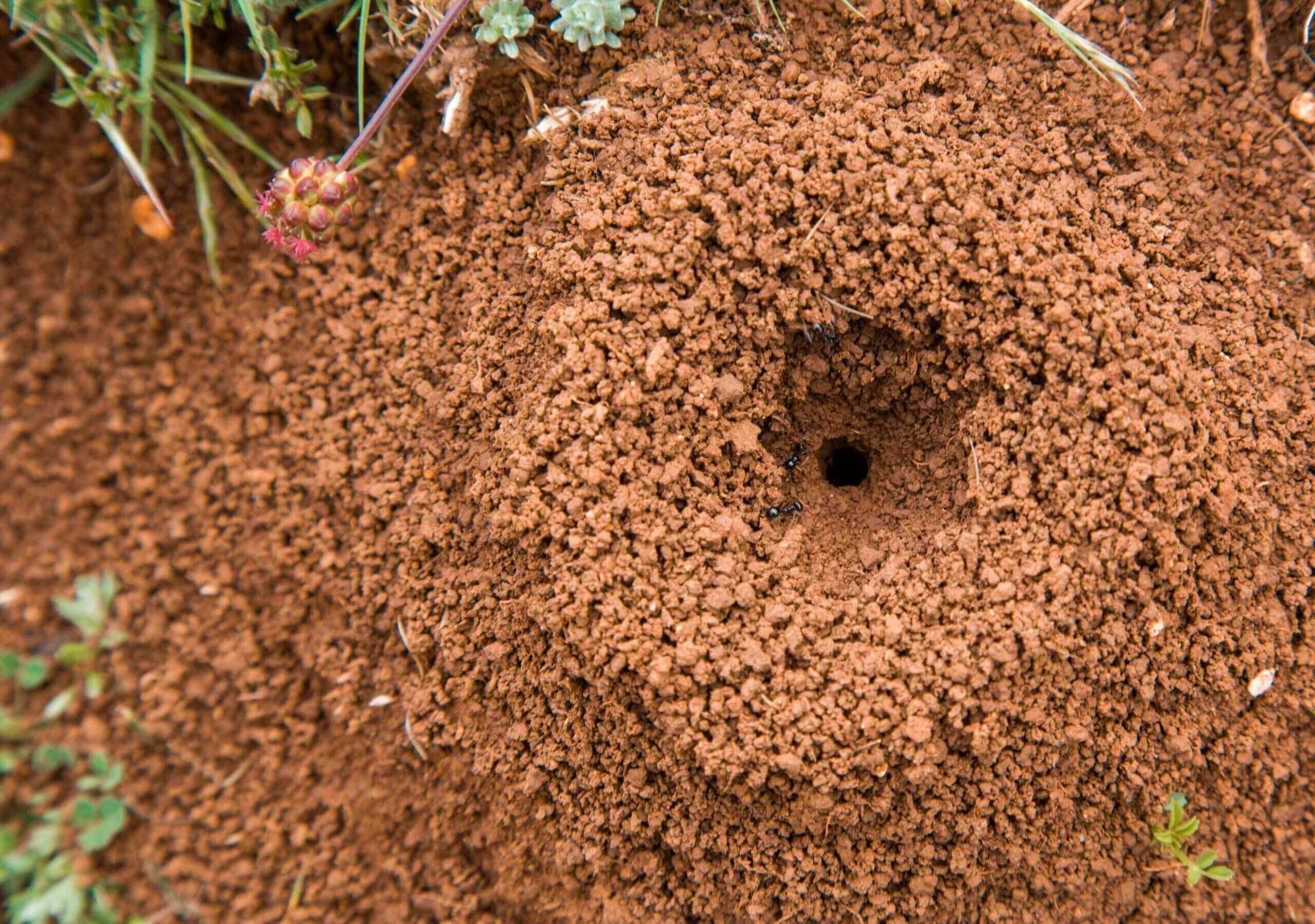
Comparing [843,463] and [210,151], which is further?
[843,463]

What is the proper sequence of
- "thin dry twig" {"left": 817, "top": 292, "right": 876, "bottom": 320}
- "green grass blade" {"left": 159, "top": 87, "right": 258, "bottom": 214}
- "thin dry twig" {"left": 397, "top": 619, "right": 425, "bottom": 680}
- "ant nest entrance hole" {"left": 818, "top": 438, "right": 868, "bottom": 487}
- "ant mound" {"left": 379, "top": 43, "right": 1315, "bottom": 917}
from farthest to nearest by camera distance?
"ant nest entrance hole" {"left": 818, "top": 438, "right": 868, "bottom": 487}, "green grass blade" {"left": 159, "top": 87, "right": 258, "bottom": 214}, "thin dry twig" {"left": 397, "top": 619, "right": 425, "bottom": 680}, "thin dry twig" {"left": 817, "top": 292, "right": 876, "bottom": 320}, "ant mound" {"left": 379, "top": 43, "right": 1315, "bottom": 917}

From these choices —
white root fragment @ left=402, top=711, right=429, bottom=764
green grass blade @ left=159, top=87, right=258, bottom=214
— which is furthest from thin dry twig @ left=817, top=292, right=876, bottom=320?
green grass blade @ left=159, top=87, right=258, bottom=214

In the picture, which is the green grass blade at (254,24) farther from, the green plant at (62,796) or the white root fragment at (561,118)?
the green plant at (62,796)

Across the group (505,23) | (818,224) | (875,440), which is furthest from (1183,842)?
(505,23)

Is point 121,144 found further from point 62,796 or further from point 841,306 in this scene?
point 841,306

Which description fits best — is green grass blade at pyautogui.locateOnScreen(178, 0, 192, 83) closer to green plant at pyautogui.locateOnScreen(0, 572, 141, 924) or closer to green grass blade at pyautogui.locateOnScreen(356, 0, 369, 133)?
green grass blade at pyautogui.locateOnScreen(356, 0, 369, 133)

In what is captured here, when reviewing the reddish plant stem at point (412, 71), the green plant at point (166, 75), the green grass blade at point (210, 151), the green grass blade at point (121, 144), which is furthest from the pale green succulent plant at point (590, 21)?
the green grass blade at point (121, 144)
